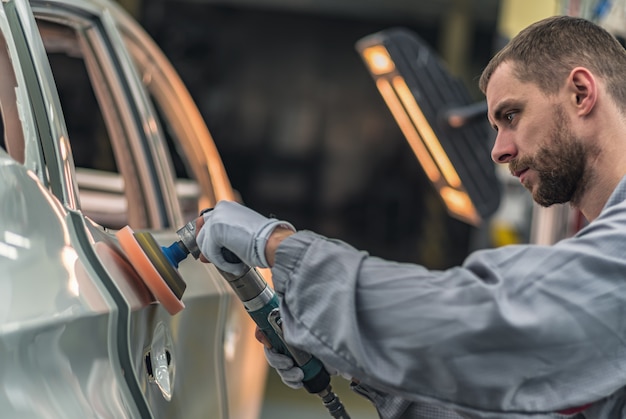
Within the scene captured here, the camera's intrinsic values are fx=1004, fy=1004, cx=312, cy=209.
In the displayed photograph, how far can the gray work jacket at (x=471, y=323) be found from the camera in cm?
144

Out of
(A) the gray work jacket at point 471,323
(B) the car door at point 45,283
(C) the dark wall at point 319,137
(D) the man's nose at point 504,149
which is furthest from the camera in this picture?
(C) the dark wall at point 319,137

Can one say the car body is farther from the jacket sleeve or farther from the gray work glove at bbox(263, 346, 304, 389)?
the jacket sleeve

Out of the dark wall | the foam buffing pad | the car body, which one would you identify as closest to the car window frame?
the car body

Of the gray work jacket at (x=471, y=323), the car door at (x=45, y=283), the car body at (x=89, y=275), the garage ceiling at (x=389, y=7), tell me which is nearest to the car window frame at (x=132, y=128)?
the car body at (x=89, y=275)

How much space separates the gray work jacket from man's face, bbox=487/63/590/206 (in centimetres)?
32

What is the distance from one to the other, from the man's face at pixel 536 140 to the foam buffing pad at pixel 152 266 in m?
0.65

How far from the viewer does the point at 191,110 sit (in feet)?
11.0

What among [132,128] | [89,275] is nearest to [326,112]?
[132,128]

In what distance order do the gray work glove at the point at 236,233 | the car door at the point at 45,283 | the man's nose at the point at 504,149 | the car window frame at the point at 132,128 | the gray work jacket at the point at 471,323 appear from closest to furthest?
the car door at the point at 45,283, the gray work jacket at the point at 471,323, the gray work glove at the point at 236,233, the man's nose at the point at 504,149, the car window frame at the point at 132,128

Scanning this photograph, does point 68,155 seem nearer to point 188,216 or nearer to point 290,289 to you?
point 290,289

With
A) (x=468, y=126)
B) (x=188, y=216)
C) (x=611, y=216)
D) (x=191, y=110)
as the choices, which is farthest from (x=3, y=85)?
(x=468, y=126)

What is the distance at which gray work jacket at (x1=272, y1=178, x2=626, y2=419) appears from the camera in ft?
4.72

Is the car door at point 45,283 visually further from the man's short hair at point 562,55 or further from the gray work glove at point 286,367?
the man's short hair at point 562,55

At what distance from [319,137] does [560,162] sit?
52.5 feet
